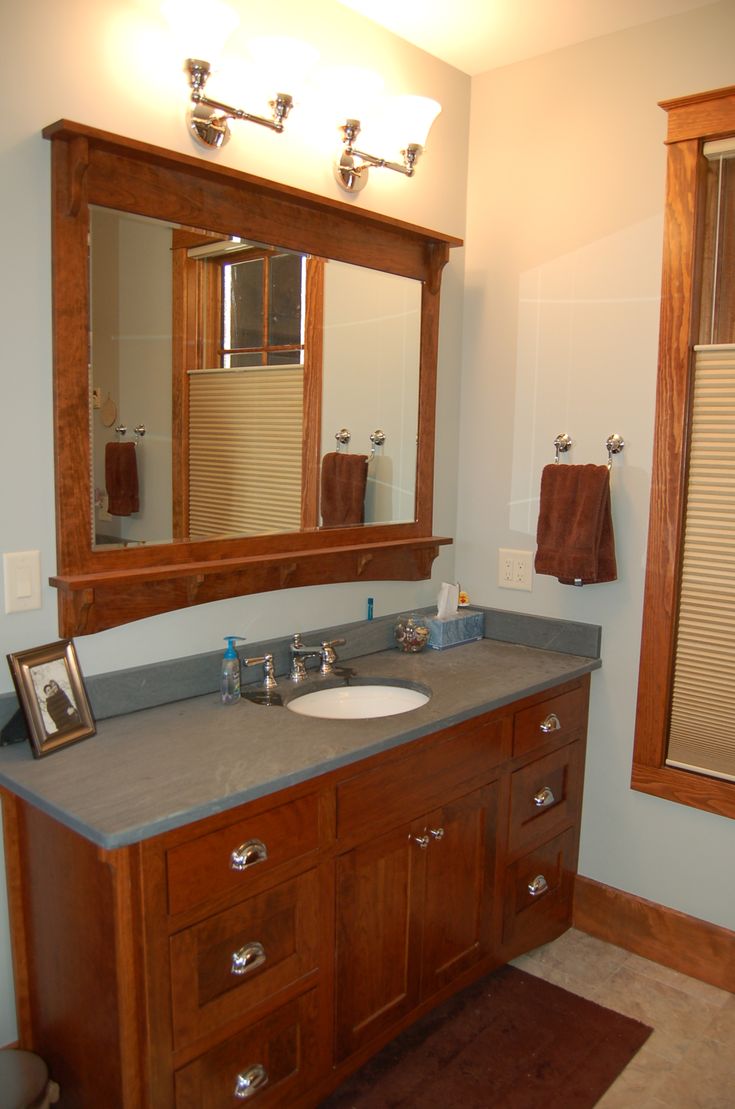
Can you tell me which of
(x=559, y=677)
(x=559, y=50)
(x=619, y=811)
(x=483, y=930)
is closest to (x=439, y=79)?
(x=559, y=50)

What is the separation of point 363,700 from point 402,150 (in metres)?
1.49

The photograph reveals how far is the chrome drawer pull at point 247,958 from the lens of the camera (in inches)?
Answer: 60.9

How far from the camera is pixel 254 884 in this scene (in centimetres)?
157

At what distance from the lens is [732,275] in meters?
2.23

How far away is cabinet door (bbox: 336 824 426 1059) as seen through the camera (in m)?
1.80

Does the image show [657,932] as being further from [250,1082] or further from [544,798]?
[250,1082]

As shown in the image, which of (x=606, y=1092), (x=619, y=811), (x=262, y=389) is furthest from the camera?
(x=619, y=811)

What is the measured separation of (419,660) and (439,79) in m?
1.72

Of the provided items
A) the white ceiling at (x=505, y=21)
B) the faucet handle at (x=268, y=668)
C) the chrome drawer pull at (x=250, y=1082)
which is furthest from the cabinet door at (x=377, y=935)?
the white ceiling at (x=505, y=21)

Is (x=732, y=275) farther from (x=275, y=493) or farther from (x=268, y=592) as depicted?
(x=268, y=592)

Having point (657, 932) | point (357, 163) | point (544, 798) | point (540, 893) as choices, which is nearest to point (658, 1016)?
point (657, 932)

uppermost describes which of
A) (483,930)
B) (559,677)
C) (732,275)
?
(732,275)

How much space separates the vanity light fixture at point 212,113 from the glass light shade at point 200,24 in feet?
0.09

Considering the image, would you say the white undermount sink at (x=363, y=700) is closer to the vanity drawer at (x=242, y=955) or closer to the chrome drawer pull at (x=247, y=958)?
the vanity drawer at (x=242, y=955)
